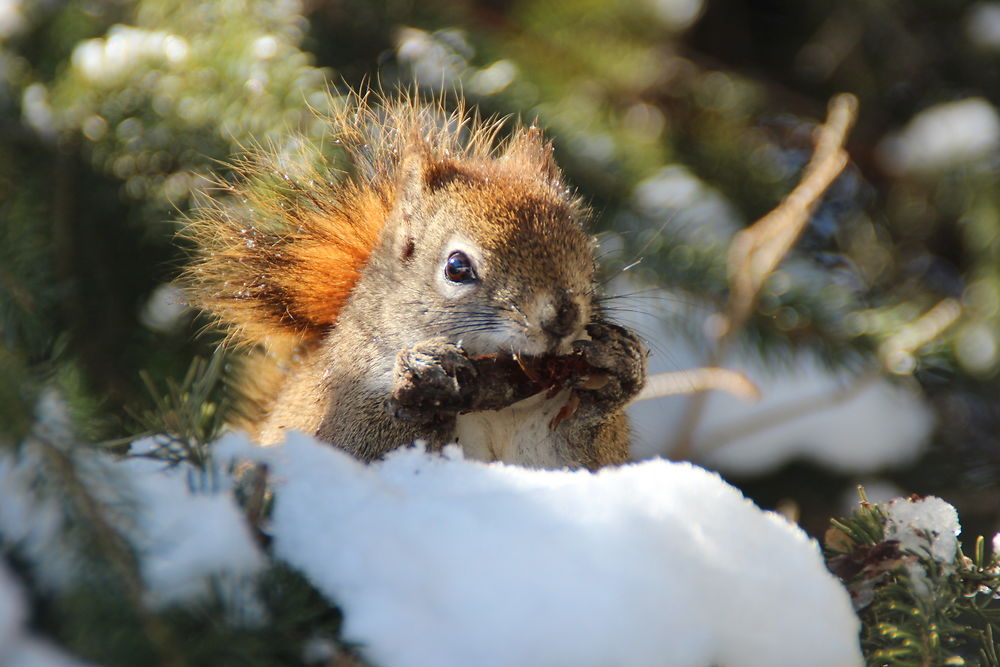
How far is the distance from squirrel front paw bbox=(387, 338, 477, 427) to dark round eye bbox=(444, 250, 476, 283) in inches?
3.7

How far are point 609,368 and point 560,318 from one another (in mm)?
108

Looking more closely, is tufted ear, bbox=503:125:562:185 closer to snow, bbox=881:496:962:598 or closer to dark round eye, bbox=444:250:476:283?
dark round eye, bbox=444:250:476:283

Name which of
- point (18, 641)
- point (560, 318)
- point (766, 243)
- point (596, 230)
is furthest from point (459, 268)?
point (18, 641)

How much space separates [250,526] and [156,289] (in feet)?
2.61

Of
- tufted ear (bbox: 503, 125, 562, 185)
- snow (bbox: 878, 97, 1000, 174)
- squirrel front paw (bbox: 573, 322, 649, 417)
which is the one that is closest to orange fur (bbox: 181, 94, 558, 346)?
tufted ear (bbox: 503, 125, 562, 185)

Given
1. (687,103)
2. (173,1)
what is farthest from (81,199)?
(687,103)

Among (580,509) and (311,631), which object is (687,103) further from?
(311,631)

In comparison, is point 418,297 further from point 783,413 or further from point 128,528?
point 783,413

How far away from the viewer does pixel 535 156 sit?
1.21 meters

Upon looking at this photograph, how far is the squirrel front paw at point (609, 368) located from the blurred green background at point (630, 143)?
240 mm

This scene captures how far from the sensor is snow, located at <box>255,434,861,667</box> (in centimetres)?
52

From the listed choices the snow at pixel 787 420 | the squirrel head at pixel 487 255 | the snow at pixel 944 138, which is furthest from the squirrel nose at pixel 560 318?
the snow at pixel 944 138

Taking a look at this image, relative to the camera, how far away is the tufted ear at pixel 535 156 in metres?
1.18

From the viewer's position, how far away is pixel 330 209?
3.81 feet
